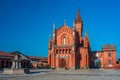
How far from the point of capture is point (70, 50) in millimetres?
81812

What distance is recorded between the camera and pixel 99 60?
9838cm

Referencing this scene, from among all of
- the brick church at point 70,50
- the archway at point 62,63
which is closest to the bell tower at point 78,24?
the brick church at point 70,50

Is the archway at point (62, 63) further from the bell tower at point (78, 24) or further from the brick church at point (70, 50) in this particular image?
the bell tower at point (78, 24)

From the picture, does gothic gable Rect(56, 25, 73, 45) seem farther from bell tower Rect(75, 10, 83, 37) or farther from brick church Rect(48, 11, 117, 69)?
bell tower Rect(75, 10, 83, 37)

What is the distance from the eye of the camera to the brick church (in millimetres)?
81500

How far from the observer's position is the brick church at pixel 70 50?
81.5 metres

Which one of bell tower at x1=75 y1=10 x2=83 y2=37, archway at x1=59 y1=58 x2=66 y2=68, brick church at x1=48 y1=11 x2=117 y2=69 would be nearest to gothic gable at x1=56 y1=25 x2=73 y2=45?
brick church at x1=48 y1=11 x2=117 y2=69

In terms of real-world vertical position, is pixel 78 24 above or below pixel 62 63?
above

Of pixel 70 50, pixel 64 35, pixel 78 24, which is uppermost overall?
pixel 78 24

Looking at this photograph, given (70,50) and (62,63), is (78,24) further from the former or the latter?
(62,63)

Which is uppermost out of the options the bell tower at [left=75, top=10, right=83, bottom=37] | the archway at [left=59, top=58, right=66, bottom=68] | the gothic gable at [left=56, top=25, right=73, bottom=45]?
the bell tower at [left=75, top=10, right=83, bottom=37]

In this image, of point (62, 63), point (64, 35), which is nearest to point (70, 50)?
point (62, 63)

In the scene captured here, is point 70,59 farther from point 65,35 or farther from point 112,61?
point 112,61

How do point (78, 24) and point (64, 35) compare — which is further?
point (78, 24)
